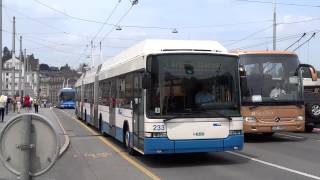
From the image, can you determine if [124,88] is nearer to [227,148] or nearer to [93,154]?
[93,154]

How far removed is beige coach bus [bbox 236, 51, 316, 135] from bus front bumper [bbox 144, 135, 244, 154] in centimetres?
561

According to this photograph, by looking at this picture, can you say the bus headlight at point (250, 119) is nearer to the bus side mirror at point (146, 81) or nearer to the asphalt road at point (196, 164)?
the asphalt road at point (196, 164)

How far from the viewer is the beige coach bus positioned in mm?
19031

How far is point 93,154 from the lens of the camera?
1614 centimetres

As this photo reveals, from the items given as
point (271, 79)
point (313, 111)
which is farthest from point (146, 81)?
point (313, 111)

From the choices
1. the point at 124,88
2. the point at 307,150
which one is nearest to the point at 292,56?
the point at 307,150

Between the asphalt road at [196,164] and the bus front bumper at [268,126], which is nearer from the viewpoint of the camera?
the asphalt road at [196,164]

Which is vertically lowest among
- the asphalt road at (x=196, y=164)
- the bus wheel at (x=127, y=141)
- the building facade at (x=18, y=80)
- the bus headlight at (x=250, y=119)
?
the asphalt road at (x=196, y=164)

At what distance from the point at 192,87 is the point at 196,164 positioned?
1.76 m

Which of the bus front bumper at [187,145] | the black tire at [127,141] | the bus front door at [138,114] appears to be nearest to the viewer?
the bus front bumper at [187,145]

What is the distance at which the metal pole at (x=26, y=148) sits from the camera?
19.4 feet

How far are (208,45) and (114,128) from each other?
5.57 m

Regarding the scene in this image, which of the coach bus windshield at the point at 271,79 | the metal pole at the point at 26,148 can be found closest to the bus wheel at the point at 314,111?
the coach bus windshield at the point at 271,79

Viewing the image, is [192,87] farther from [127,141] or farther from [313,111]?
[313,111]
